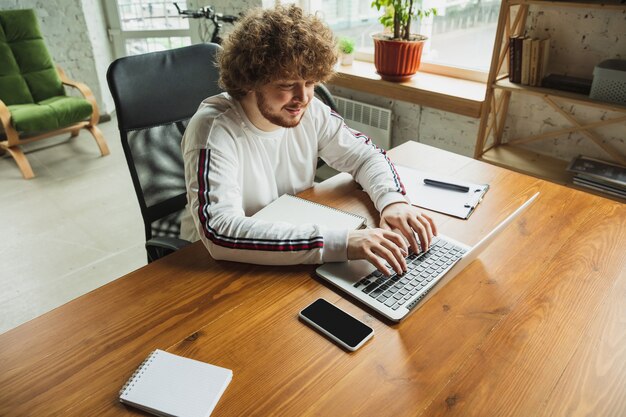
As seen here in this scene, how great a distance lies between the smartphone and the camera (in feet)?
2.59

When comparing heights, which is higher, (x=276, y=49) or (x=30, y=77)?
(x=276, y=49)

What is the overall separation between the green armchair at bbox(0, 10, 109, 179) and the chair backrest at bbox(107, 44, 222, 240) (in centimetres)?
243

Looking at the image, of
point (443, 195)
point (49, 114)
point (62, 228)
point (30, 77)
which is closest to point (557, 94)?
point (443, 195)

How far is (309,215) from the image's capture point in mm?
1131

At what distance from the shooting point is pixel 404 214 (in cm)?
109

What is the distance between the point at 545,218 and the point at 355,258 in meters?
0.58

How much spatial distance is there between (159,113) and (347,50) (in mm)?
1731

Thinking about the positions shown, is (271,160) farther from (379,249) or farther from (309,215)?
(379,249)

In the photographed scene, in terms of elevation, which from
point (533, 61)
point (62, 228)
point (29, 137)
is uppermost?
point (533, 61)

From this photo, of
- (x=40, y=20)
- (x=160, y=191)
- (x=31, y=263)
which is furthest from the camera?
(x=40, y=20)

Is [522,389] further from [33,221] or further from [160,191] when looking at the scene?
[33,221]

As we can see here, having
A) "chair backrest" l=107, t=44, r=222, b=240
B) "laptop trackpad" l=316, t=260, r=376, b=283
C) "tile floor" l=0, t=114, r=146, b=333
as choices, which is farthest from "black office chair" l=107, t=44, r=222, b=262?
"tile floor" l=0, t=114, r=146, b=333

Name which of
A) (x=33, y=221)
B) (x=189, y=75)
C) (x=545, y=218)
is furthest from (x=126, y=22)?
(x=545, y=218)

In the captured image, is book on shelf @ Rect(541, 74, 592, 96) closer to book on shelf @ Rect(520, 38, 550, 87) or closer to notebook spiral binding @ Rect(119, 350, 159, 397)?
book on shelf @ Rect(520, 38, 550, 87)
